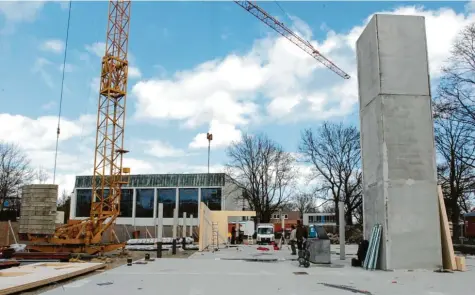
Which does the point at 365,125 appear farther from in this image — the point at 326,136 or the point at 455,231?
the point at 326,136

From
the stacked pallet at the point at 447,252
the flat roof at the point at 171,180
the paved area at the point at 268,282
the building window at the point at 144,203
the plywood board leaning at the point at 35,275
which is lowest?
the paved area at the point at 268,282

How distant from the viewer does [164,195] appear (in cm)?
6494

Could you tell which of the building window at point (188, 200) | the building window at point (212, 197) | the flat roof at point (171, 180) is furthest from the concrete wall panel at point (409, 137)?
the building window at point (188, 200)

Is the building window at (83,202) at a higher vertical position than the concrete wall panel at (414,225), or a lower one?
higher

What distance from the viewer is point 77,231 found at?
79.7ft

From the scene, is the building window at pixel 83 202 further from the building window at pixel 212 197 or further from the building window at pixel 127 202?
the building window at pixel 212 197

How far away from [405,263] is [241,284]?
21.3ft

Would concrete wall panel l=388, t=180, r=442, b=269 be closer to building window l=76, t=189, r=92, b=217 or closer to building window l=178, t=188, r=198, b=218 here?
building window l=178, t=188, r=198, b=218

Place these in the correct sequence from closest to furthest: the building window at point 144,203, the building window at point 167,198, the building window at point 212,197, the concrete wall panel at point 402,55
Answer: the concrete wall panel at point 402,55, the building window at point 212,197, the building window at point 167,198, the building window at point 144,203

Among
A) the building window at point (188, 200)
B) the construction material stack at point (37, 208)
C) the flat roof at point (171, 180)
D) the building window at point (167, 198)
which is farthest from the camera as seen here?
the building window at point (167, 198)

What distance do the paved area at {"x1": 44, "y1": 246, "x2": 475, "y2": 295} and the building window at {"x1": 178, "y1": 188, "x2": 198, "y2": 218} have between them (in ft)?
161

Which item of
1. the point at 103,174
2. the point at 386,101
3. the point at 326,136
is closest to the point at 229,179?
the point at 326,136

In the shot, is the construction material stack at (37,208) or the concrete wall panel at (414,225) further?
the construction material stack at (37,208)

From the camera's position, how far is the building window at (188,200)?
→ 2498 inches
